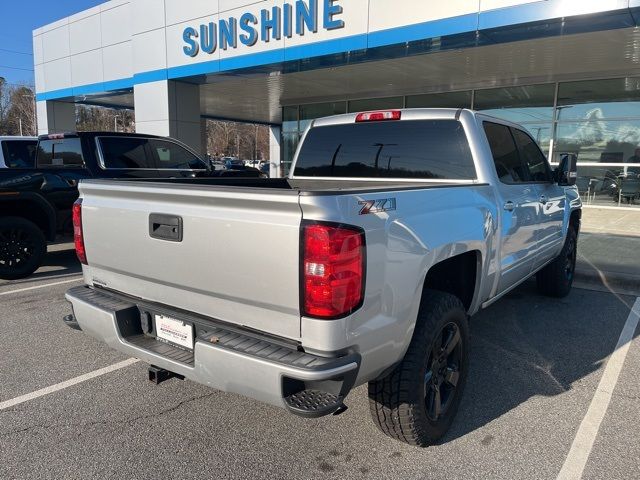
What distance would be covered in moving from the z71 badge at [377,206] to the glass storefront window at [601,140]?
12.8m

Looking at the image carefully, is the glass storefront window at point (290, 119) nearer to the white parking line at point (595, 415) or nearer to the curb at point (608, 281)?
the curb at point (608, 281)

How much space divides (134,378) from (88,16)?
17.4m

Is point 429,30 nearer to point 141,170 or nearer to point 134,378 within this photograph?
point 141,170

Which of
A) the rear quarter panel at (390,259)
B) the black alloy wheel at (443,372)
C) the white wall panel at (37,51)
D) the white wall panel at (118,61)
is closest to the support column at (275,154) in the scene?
the white wall panel at (118,61)

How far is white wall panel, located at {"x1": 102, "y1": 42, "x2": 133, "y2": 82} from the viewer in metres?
15.9

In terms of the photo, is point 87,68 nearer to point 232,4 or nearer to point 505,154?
point 232,4

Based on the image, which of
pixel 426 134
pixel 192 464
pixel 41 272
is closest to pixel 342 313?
pixel 192 464

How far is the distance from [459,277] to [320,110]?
1685 cm

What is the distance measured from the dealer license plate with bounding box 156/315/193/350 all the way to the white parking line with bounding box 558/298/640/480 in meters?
2.10

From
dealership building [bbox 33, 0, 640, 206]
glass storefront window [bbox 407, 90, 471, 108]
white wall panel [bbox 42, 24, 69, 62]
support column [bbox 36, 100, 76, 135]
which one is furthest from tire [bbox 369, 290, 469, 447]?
support column [bbox 36, 100, 76, 135]

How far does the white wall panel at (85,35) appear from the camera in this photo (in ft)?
55.5

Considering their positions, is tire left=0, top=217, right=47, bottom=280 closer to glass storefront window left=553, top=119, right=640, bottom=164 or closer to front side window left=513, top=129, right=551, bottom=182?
front side window left=513, top=129, right=551, bottom=182

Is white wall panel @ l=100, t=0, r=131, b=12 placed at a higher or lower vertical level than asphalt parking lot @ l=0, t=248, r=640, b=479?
higher

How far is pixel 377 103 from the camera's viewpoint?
1764 cm
